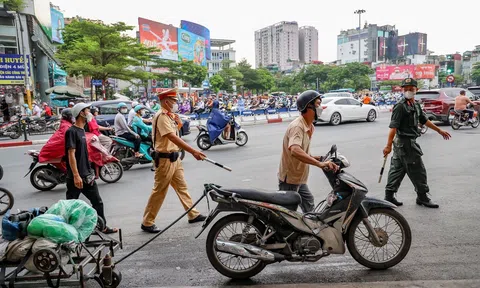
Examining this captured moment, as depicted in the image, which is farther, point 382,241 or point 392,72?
point 392,72

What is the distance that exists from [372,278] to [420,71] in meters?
76.1

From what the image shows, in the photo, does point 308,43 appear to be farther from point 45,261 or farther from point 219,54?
point 45,261

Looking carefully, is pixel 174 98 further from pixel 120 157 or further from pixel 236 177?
pixel 120 157

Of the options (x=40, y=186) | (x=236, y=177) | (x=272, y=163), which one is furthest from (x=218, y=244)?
(x=272, y=163)

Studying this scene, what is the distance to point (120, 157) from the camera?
952 centimetres

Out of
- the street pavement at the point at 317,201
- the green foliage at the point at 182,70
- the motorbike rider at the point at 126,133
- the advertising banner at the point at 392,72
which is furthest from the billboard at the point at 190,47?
the motorbike rider at the point at 126,133

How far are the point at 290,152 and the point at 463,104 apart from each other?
13750mm

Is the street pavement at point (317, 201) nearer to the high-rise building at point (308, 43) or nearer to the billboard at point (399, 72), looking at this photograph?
the billboard at point (399, 72)

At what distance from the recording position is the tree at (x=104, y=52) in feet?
92.6

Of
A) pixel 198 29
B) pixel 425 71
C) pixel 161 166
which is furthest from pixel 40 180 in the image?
pixel 425 71

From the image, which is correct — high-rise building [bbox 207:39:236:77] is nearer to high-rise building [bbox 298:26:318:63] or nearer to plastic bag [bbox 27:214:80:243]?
high-rise building [bbox 298:26:318:63]

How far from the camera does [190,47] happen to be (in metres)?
63.6

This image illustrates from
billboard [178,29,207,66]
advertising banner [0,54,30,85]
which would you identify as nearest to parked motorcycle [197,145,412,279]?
advertising banner [0,54,30,85]

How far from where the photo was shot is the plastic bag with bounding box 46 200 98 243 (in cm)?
334
